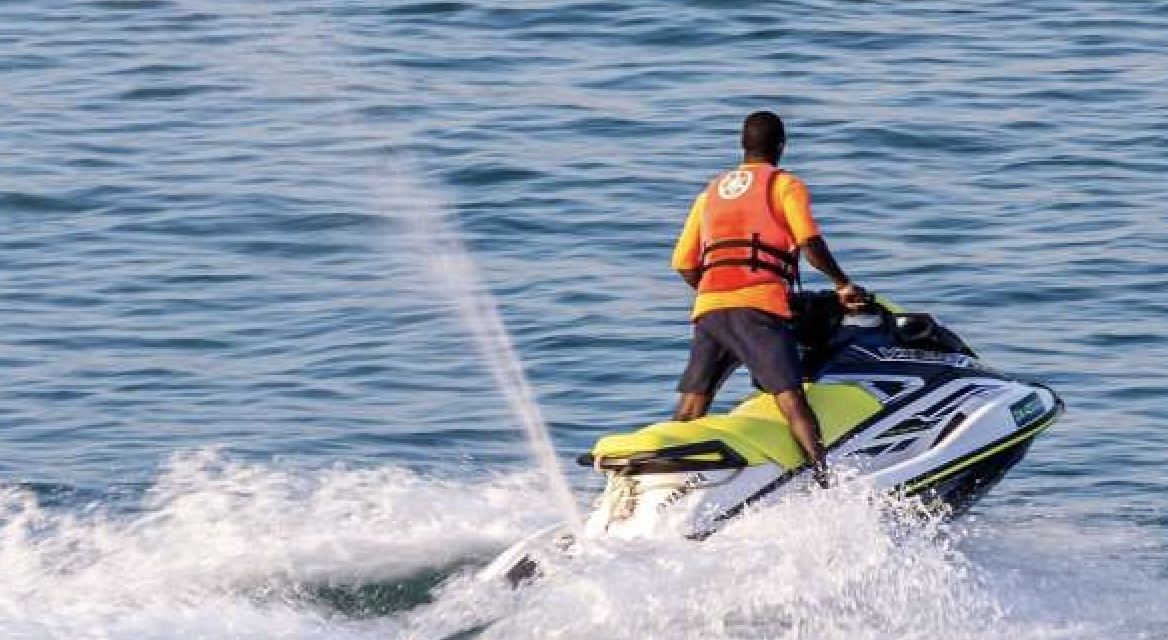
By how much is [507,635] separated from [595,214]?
7.78 metres

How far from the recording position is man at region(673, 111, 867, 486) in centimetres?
907

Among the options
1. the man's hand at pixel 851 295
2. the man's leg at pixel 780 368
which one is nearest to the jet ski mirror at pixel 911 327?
the man's hand at pixel 851 295

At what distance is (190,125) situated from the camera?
1931 cm

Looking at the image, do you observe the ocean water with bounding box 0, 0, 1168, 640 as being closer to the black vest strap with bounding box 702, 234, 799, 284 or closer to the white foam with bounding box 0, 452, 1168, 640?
the white foam with bounding box 0, 452, 1168, 640

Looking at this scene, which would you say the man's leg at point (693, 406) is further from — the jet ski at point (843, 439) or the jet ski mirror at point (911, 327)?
the jet ski mirror at point (911, 327)

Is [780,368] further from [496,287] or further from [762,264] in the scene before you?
[496,287]

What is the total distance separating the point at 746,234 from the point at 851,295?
494 millimetres

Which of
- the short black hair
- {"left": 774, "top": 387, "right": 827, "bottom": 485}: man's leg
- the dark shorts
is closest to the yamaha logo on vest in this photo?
the short black hair

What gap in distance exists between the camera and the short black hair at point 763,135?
9.18m

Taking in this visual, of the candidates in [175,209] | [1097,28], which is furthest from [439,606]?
[1097,28]

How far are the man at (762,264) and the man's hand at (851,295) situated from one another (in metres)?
0.01

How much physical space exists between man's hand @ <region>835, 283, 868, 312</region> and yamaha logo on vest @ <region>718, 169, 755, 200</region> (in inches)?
20.7

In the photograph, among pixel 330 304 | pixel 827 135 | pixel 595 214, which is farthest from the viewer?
pixel 827 135

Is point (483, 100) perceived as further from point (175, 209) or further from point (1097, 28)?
point (1097, 28)
